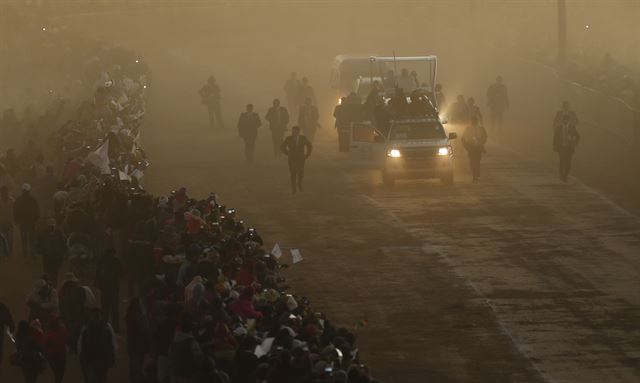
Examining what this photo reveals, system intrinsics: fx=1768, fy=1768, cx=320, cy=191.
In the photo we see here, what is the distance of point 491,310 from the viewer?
79.8ft

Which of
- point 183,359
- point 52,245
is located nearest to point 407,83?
point 52,245

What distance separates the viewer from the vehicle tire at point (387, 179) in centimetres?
3725

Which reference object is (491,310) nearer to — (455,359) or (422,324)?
(422,324)

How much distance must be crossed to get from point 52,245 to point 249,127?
17202 mm

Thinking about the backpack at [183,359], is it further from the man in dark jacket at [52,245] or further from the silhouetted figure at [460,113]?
the silhouetted figure at [460,113]

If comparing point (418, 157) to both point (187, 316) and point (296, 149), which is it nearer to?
point (296, 149)

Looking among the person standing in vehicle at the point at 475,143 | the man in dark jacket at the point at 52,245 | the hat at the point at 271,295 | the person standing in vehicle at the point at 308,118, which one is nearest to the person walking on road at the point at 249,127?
the person standing in vehicle at the point at 308,118

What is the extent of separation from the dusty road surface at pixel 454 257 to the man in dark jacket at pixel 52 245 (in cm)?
288

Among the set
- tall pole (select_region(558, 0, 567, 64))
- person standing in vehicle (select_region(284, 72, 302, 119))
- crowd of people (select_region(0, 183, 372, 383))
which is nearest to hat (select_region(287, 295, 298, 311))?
crowd of people (select_region(0, 183, 372, 383))

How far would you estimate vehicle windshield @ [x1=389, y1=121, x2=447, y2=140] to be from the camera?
3747 centimetres

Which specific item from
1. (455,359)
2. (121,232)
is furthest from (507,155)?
(455,359)

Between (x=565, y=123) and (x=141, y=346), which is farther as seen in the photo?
(x=565, y=123)

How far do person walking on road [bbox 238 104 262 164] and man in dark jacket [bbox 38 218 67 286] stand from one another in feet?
55.0

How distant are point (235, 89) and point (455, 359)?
144 ft
